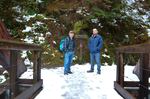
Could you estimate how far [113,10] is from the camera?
19016mm

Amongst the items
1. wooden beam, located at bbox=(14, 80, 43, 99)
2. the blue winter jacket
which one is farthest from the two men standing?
wooden beam, located at bbox=(14, 80, 43, 99)

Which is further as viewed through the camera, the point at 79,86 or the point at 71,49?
the point at 71,49

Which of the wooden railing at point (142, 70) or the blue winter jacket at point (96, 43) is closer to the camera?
the wooden railing at point (142, 70)

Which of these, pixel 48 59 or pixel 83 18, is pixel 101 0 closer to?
pixel 83 18

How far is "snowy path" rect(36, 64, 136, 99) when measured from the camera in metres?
8.61

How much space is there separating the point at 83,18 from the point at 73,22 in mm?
508

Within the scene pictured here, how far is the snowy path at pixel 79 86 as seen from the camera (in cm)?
861

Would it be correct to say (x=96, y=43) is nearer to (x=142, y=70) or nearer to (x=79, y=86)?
(x=79, y=86)

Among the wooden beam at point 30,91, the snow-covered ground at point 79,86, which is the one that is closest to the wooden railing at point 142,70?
the snow-covered ground at point 79,86

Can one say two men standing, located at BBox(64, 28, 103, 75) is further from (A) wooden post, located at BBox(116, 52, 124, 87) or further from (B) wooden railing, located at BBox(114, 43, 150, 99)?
(B) wooden railing, located at BBox(114, 43, 150, 99)

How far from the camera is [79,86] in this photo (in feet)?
32.9

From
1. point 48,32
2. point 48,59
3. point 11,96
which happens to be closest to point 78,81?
point 11,96

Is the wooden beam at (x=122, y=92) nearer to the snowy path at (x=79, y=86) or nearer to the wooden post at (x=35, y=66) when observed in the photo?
the snowy path at (x=79, y=86)

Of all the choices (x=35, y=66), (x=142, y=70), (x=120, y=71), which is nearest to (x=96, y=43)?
(x=120, y=71)
